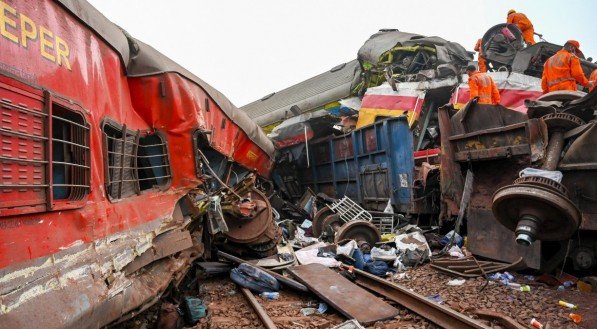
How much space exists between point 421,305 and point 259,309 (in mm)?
1577

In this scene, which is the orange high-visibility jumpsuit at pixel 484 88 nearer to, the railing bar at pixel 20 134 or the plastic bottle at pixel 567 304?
the plastic bottle at pixel 567 304

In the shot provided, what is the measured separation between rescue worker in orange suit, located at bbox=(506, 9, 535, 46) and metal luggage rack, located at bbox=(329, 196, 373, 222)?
22.7 feet

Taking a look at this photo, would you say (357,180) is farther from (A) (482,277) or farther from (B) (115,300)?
(B) (115,300)

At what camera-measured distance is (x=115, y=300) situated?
83.5 inches

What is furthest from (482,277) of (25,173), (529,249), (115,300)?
(25,173)

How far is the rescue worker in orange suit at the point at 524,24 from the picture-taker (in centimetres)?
1006

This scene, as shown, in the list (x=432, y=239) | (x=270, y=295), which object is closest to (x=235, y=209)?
(x=270, y=295)

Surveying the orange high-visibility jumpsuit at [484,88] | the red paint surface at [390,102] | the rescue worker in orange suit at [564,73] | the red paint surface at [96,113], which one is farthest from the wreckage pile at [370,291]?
the red paint surface at [390,102]

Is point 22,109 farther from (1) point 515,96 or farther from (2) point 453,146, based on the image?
(1) point 515,96

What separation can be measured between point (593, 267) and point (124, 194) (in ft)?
14.2

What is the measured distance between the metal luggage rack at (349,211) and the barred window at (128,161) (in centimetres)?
433

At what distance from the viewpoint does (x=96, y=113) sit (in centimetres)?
239

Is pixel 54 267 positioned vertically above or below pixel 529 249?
above

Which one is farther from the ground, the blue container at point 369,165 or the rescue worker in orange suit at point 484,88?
the rescue worker in orange suit at point 484,88
